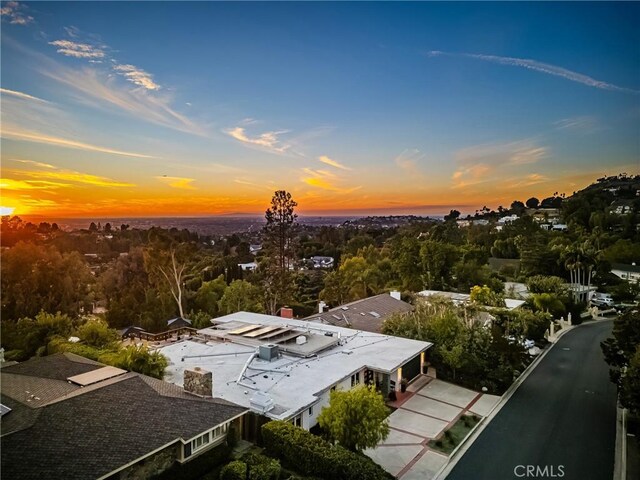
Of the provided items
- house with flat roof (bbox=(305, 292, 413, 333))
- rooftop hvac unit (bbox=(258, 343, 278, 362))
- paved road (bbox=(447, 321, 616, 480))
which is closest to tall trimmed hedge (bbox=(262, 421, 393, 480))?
paved road (bbox=(447, 321, 616, 480))

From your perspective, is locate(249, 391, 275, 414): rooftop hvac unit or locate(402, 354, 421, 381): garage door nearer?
locate(249, 391, 275, 414): rooftop hvac unit

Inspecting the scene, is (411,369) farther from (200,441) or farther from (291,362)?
(200,441)

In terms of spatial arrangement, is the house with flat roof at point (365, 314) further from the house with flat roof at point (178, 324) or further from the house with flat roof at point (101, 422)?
the house with flat roof at point (101, 422)

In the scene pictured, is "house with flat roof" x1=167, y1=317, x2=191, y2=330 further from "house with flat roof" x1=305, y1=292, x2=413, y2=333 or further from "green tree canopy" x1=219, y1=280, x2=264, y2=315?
"house with flat roof" x1=305, y1=292, x2=413, y2=333

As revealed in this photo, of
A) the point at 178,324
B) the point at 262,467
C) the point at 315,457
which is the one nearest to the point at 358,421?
the point at 315,457

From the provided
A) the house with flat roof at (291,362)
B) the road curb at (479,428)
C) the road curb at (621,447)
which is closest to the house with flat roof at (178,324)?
the house with flat roof at (291,362)
